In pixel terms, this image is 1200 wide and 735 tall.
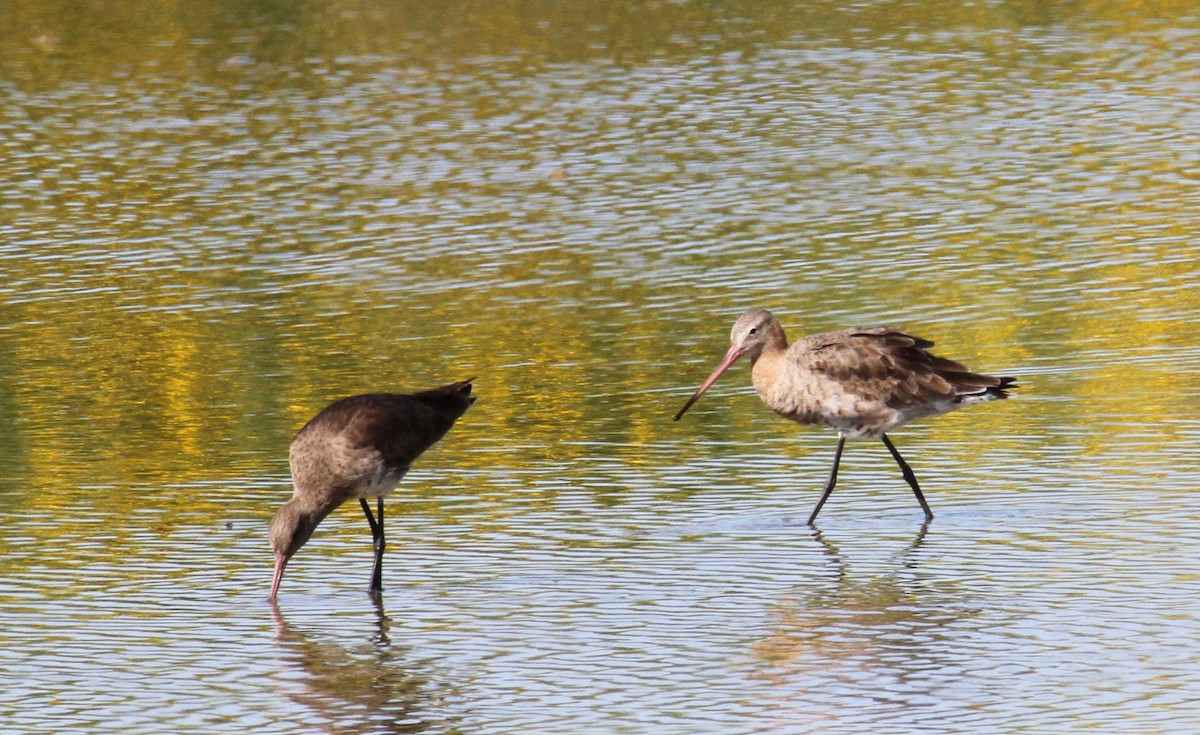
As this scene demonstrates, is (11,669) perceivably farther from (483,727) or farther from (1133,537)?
(1133,537)

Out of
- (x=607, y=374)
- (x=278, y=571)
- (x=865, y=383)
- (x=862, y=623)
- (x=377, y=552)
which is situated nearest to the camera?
(x=862, y=623)

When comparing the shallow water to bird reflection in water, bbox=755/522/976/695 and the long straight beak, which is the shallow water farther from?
the long straight beak

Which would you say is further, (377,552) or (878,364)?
(878,364)

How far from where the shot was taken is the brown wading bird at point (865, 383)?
11180 mm

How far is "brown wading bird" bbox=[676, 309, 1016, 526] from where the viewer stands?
11180 mm

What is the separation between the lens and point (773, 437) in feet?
42.0

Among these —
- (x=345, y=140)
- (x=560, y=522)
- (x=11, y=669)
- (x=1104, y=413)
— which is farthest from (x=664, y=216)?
(x=11, y=669)

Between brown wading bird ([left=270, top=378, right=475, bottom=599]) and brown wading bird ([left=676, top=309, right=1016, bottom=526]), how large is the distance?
191 centimetres

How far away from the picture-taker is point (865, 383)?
440 inches

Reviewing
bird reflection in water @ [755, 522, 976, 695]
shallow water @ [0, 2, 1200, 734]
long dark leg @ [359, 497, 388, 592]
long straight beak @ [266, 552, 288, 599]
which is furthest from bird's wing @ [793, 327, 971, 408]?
long straight beak @ [266, 552, 288, 599]

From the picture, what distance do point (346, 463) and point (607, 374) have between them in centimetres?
409

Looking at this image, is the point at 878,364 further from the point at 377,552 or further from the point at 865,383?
the point at 377,552

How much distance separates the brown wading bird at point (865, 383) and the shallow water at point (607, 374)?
0.45 meters

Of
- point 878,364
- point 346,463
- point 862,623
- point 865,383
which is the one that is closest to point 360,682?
point 346,463
